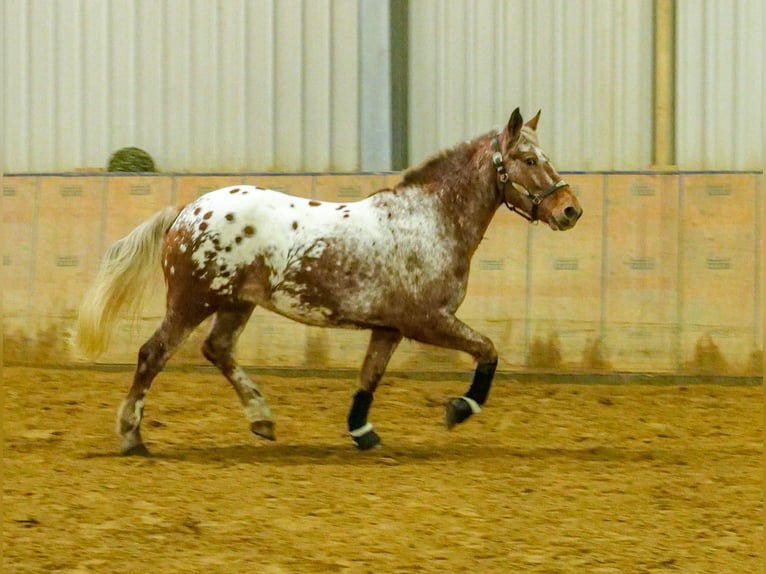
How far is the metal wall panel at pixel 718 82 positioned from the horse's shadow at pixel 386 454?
408 cm

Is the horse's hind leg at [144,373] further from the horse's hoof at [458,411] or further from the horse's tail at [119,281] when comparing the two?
the horse's hoof at [458,411]

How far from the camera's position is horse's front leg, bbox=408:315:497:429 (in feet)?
20.7

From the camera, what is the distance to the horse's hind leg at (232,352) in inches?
263

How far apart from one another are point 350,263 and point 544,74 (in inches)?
189

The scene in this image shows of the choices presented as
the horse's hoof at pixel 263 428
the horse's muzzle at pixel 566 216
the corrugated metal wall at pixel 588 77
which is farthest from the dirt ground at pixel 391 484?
the corrugated metal wall at pixel 588 77

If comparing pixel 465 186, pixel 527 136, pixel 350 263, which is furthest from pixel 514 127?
pixel 350 263

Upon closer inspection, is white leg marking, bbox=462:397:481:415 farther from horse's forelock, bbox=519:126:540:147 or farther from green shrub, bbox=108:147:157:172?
green shrub, bbox=108:147:157:172

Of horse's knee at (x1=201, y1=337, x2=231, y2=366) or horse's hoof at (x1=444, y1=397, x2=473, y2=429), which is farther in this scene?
horse's knee at (x1=201, y1=337, x2=231, y2=366)

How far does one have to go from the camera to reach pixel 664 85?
10.4 metres

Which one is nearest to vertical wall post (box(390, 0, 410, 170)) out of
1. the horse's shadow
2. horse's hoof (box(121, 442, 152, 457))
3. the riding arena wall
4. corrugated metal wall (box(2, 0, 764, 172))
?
corrugated metal wall (box(2, 0, 764, 172))

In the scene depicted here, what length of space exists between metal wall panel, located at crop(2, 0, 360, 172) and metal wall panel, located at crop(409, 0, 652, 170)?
0.70m

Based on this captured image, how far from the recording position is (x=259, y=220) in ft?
21.5

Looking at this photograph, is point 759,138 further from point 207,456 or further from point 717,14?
point 207,456

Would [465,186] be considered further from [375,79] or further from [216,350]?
[375,79]
